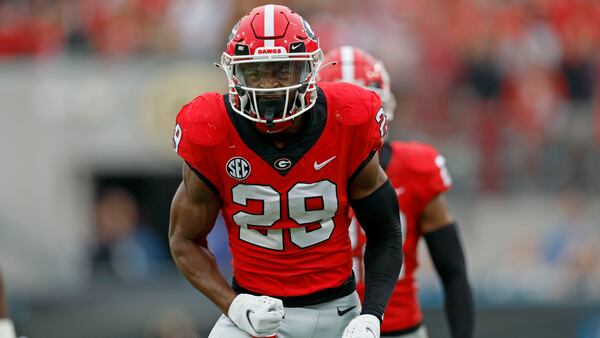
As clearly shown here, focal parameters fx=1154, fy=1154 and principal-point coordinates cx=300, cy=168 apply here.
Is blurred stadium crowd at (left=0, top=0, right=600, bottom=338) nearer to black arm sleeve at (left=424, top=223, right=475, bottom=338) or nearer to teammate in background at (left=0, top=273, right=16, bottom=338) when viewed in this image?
black arm sleeve at (left=424, top=223, right=475, bottom=338)

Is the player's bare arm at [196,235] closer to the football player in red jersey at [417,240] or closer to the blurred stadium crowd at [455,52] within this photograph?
the football player in red jersey at [417,240]

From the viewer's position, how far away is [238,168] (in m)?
3.99

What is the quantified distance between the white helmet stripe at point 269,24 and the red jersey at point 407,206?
114 centimetres

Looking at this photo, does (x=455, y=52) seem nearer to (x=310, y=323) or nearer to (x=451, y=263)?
(x=451, y=263)

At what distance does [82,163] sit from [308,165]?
8592mm

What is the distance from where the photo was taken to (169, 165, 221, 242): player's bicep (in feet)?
13.3

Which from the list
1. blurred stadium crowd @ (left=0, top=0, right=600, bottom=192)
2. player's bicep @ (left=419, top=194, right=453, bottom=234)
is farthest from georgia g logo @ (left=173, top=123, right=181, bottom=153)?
blurred stadium crowd @ (left=0, top=0, right=600, bottom=192)

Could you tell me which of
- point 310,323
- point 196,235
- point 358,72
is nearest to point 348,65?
point 358,72

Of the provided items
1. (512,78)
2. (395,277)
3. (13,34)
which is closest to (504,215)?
(512,78)

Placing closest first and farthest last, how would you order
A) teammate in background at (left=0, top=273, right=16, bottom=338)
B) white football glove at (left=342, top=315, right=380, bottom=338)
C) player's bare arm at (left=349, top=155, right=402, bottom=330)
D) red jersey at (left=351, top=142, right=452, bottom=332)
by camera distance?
1. white football glove at (left=342, top=315, right=380, bottom=338)
2. player's bare arm at (left=349, top=155, right=402, bottom=330)
3. teammate in background at (left=0, top=273, right=16, bottom=338)
4. red jersey at (left=351, top=142, right=452, bottom=332)

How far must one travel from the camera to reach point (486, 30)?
1211cm

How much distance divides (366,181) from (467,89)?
7.45 m

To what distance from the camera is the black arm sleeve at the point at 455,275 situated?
4.96m

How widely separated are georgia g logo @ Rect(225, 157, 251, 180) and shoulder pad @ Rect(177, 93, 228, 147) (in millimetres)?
91
